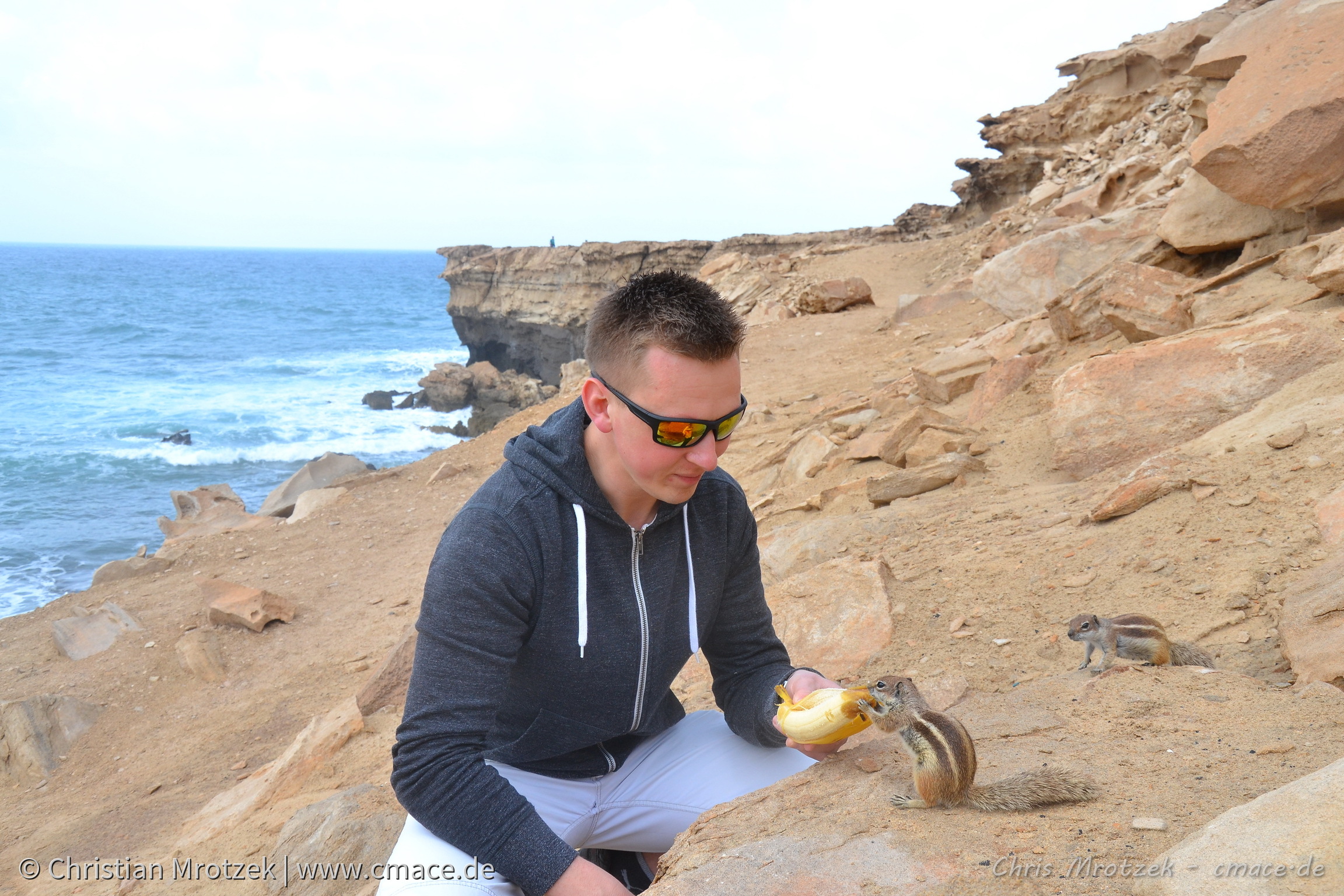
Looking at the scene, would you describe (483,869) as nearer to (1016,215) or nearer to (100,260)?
(1016,215)

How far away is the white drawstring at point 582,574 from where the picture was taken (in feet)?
8.07

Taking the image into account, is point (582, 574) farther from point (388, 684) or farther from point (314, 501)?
point (314, 501)

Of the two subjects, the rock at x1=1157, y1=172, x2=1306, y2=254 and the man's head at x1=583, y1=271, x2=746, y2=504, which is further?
the rock at x1=1157, y1=172, x2=1306, y2=254

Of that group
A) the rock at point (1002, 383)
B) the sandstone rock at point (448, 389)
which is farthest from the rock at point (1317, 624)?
the sandstone rock at point (448, 389)

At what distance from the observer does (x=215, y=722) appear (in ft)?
21.7

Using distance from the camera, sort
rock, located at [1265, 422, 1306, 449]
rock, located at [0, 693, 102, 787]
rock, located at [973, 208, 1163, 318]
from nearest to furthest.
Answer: rock, located at [1265, 422, 1306, 449], rock, located at [0, 693, 102, 787], rock, located at [973, 208, 1163, 318]

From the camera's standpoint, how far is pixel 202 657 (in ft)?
24.4

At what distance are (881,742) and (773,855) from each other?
71cm

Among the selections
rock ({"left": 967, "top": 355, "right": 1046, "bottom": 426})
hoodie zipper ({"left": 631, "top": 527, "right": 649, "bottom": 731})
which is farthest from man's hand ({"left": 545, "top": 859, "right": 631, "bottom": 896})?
rock ({"left": 967, "top": 355, "right": 1046, "bottom": 426})

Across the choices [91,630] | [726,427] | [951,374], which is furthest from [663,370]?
[91,630]

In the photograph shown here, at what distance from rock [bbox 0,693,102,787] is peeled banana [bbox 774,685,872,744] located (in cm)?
640

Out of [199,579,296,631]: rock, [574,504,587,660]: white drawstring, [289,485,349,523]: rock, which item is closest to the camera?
[574,504,587,660]: white drawstring

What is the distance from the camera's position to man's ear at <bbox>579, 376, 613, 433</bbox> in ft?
7.83

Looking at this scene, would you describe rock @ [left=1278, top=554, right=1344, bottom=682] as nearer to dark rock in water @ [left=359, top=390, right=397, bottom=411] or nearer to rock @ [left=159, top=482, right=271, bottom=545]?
rock @ [left=159, top=482, right=271, bottom=545]
